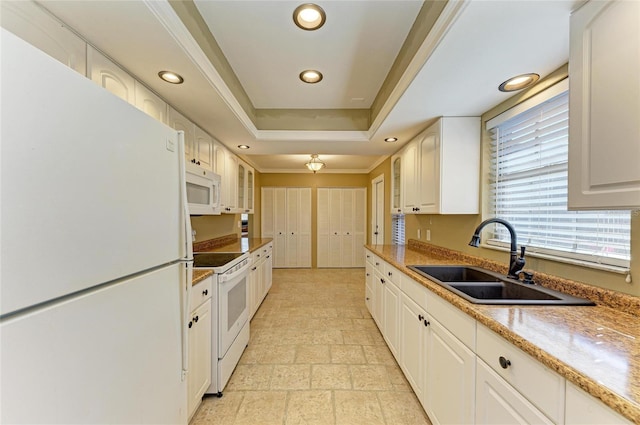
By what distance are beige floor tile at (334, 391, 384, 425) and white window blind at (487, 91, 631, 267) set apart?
4.89 feet

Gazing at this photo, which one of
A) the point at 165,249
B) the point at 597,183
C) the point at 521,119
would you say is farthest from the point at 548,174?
the point at 165,249

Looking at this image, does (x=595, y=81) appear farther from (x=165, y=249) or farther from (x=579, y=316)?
(x=165, y=249)

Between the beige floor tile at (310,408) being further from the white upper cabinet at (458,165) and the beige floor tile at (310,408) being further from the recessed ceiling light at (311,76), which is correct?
the recessed ceiling light at (311,76)

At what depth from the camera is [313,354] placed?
2344 millimetres

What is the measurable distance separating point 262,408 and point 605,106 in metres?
2.37

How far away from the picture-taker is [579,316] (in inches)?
41.1

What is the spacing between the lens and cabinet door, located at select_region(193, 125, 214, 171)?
2488mm

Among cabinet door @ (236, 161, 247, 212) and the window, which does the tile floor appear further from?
cabinet door @ (236, 161, 247, 212)

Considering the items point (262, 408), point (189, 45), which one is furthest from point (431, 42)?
point (262, 408)

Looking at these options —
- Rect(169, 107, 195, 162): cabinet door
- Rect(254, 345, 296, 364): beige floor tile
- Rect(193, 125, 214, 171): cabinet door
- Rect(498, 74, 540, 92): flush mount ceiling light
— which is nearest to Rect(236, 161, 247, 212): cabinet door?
Rect(193, 125, 214, 171): cabinet door

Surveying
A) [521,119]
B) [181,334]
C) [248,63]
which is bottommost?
[181,334]

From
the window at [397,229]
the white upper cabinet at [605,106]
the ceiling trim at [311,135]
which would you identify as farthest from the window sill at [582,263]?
the window at [397,229]

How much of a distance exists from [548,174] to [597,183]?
2.53 ft

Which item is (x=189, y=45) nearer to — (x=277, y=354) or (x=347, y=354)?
(x=277, y=354)
